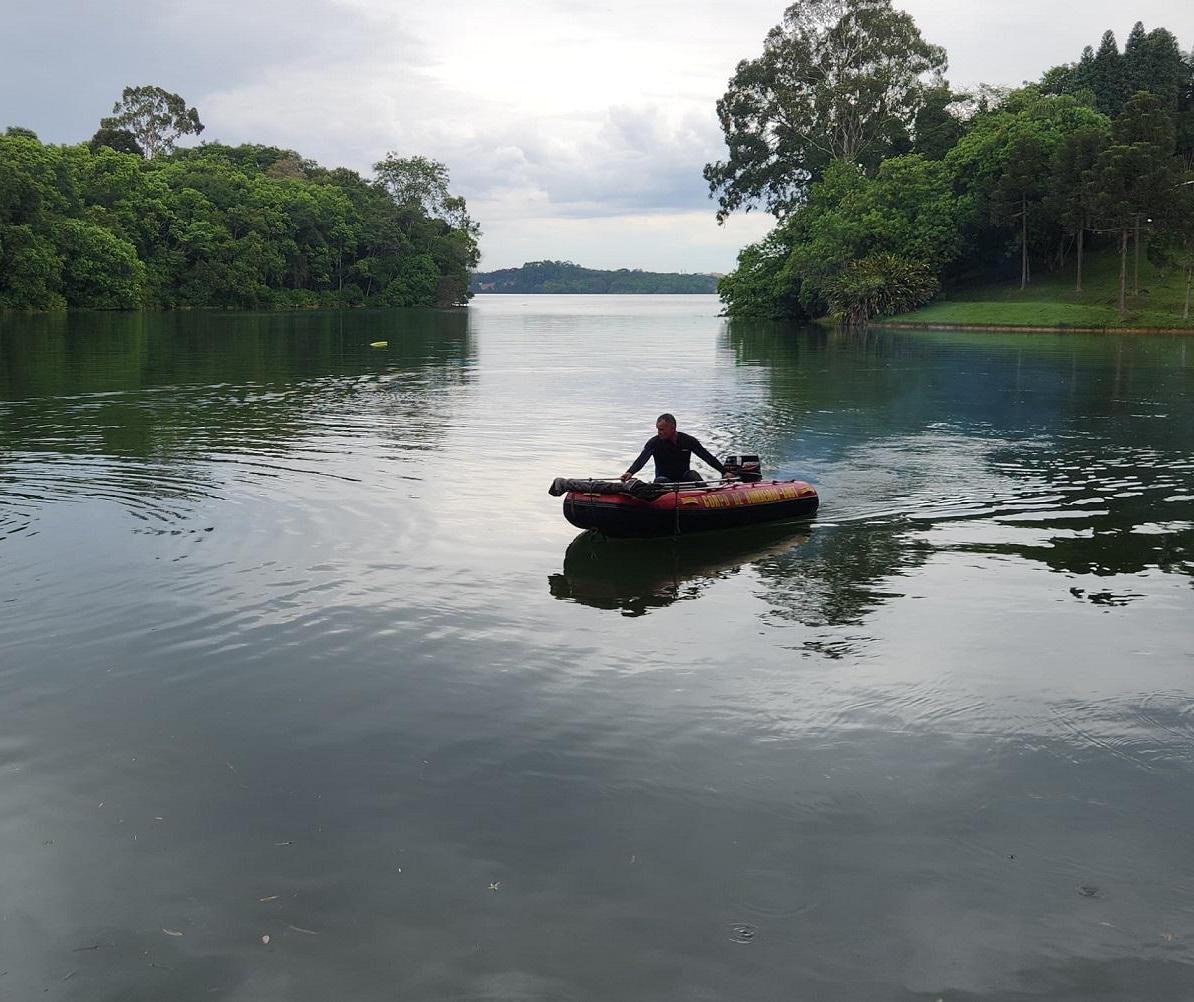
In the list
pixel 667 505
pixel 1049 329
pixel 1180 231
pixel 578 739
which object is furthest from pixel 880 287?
pixel 578 739

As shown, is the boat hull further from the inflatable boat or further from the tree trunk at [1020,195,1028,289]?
the tree trunk at [1020,195,1028,289]

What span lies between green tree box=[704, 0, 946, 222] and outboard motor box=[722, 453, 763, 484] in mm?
78587

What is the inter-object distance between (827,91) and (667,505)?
81.3 metres

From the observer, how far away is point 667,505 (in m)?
15.4

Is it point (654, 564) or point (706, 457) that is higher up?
point (706, 457)

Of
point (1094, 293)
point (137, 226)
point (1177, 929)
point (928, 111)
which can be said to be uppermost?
point (928, 111)

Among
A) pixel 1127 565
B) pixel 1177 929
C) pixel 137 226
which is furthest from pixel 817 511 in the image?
pixel 137 226

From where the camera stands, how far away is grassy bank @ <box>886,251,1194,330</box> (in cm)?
6762

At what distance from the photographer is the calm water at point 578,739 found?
604 cm

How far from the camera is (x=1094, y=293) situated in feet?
246

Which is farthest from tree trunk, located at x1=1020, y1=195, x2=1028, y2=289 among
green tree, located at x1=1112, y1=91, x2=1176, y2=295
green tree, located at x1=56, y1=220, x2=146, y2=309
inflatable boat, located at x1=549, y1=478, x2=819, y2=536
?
green tree, located at x1=56, y1=220, x2=146, y2=309

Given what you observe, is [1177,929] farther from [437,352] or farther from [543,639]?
[437,352]

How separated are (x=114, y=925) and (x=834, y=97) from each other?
9139cm

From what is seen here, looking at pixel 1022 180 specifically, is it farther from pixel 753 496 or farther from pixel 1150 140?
pixel 753 496
